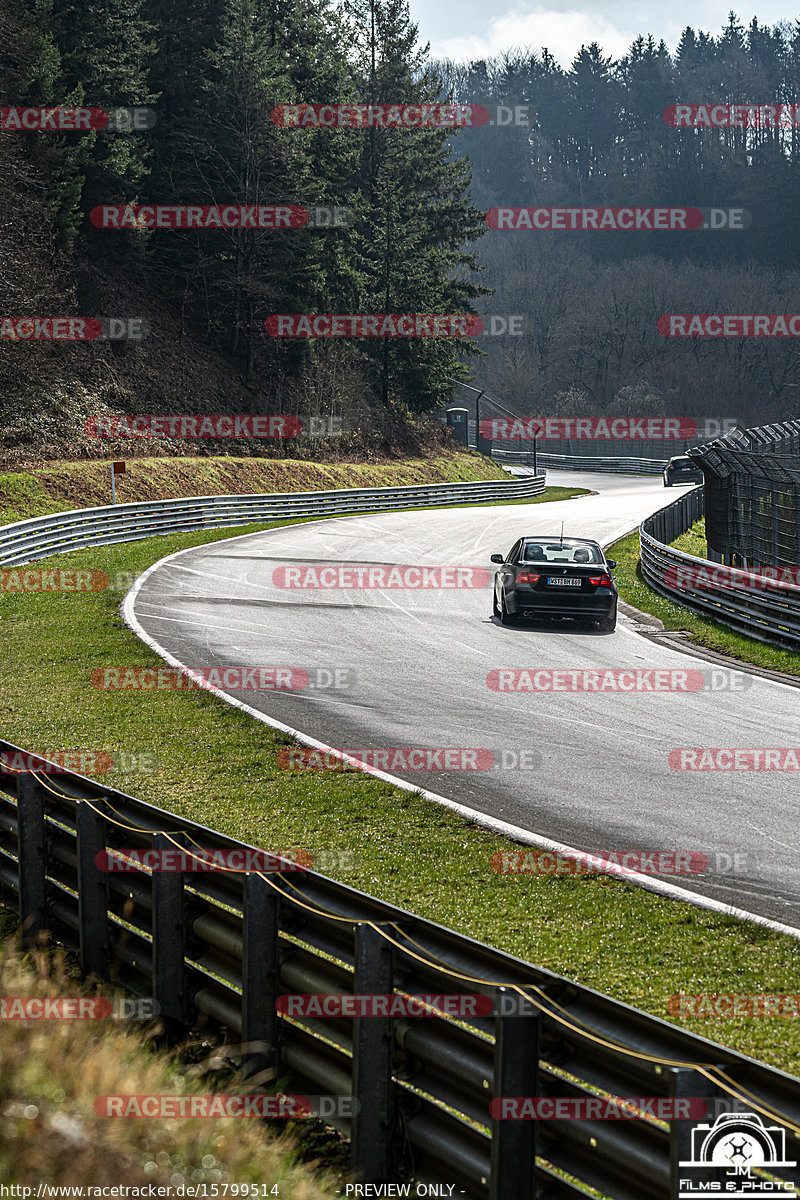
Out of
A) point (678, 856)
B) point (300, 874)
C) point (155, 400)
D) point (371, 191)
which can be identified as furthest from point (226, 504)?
point (371, 191)

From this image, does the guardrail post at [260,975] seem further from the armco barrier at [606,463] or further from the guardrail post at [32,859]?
the armco barrier at [606,463]

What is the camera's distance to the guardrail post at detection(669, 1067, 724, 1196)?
3.28 meters

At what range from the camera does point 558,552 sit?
1983 centimetres

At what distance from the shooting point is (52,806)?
6.75 metres

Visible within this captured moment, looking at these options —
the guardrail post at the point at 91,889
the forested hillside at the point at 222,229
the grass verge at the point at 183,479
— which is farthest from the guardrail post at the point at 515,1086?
the forested hillside at the point at 222,229

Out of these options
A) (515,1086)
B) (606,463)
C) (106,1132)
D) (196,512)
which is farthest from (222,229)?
(106,1132)

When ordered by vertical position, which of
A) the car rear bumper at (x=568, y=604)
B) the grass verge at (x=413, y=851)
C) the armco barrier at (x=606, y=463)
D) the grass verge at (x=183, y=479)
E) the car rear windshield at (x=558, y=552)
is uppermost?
the armco barrier at (x=606, y=463)

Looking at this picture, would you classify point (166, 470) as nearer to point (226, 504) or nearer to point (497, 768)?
point (226, 504)

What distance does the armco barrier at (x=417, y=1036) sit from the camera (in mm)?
3479

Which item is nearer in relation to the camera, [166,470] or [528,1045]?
[528,1045]

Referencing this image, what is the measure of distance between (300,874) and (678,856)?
4119mm

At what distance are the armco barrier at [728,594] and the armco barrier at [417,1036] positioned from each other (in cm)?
1375

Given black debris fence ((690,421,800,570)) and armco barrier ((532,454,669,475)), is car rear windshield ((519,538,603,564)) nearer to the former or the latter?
black debris fence ((690,421,800,570))

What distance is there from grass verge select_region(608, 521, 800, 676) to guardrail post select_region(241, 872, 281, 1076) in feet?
40.0
